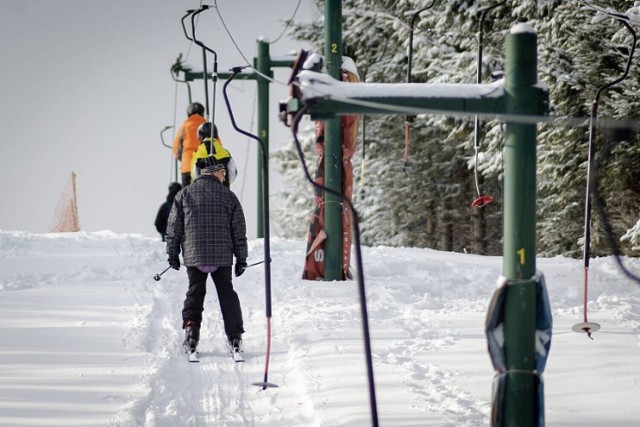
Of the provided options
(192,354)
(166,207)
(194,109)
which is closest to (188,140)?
(194,109)

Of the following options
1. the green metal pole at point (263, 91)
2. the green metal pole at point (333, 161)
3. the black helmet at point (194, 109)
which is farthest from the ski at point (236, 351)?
the green metal pole at point (263, 91)

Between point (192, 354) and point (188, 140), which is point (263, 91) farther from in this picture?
point (192, 354)

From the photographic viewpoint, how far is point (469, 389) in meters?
4.91

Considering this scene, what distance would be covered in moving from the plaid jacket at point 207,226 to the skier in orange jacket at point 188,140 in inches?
205

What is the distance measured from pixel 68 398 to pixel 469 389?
2.60 m

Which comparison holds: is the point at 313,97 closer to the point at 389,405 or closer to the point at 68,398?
the point at 389,405

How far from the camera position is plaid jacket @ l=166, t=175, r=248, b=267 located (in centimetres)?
638

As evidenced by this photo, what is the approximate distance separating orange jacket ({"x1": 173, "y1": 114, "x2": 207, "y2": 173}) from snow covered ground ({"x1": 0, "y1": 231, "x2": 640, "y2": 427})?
233cm

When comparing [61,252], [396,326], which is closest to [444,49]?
[61,252]

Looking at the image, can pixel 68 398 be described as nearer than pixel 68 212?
Yes

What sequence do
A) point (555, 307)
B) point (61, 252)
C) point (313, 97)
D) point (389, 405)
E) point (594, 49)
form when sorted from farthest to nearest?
point (594, 49)
point (61, 252)
point (555, 307)
point (389, 405)
point (313, 97)

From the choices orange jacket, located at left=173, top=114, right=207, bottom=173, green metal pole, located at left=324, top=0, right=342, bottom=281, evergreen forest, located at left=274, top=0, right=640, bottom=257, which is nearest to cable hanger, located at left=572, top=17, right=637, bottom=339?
evergreen forest, located at left=274, top=0, right=640, bottom=257

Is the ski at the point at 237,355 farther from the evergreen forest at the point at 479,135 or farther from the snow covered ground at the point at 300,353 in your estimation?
the evergreen forest at the point at 479,135

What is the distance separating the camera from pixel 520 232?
10.1ft
